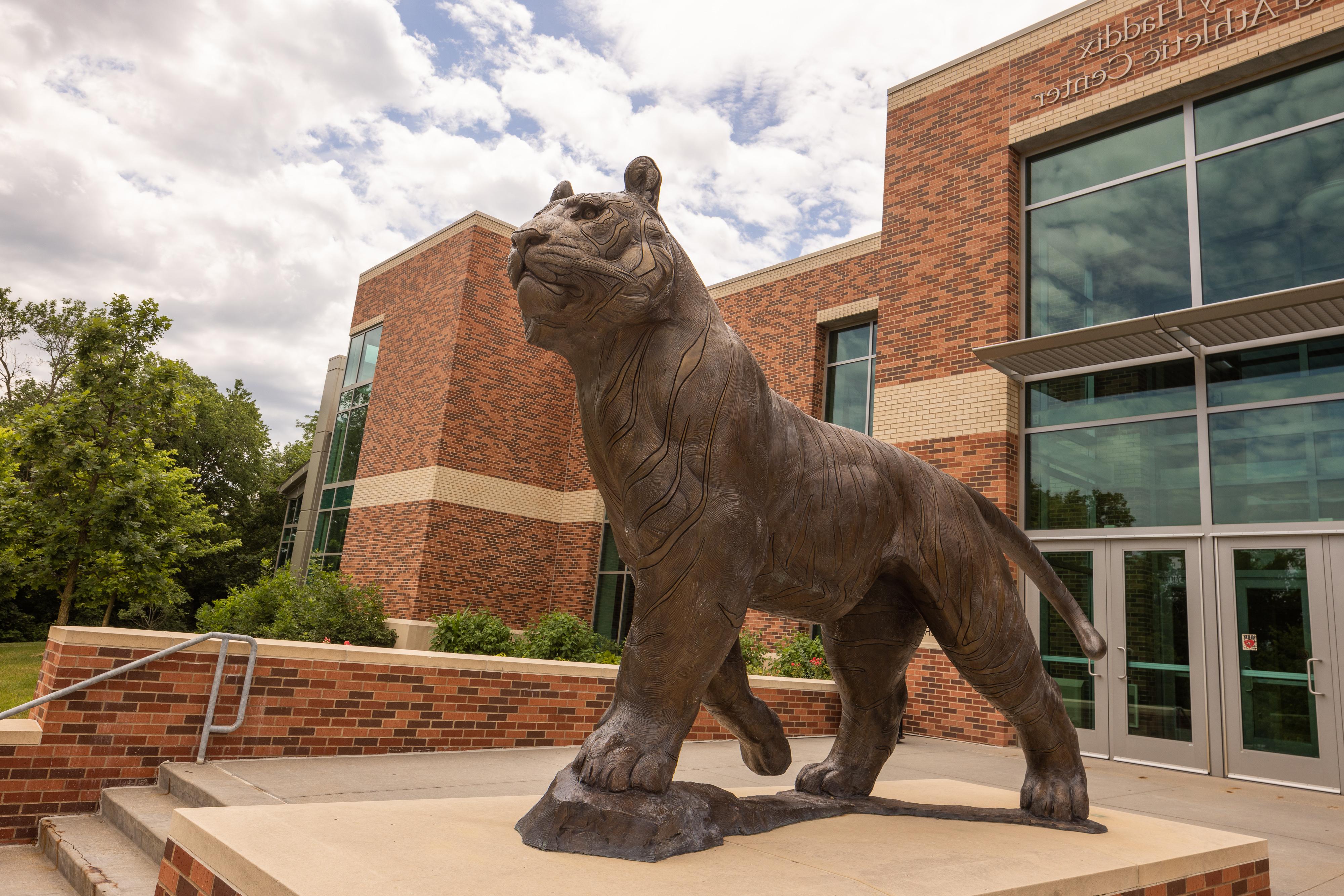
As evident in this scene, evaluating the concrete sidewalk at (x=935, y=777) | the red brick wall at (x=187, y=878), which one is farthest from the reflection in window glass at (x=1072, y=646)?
the red brick wall at (x=187, y=878)

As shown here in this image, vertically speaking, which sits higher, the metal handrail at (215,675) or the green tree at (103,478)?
the green tree at (103,478)

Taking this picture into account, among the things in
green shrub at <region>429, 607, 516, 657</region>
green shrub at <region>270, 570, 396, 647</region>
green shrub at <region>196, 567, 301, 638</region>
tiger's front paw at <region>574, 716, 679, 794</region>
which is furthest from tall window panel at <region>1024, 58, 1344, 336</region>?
green shrub at <region>196, 567, 301, 638</region>

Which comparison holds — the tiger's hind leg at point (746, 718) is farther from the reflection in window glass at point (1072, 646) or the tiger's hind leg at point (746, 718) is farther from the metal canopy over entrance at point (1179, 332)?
the reflection in window glass at point (1072, 646)

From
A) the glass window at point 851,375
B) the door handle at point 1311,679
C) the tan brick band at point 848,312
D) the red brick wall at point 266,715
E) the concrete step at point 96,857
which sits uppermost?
the tan brick band at point 848,312

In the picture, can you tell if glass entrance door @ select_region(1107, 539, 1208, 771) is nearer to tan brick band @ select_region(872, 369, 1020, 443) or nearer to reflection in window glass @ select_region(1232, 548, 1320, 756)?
reflection in window glass @ select_region(1232, 548, 1320, 756)

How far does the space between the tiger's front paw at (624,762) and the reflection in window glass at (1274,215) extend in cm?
951

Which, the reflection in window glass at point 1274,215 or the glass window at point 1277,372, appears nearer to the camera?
the glass window at point 1277,372

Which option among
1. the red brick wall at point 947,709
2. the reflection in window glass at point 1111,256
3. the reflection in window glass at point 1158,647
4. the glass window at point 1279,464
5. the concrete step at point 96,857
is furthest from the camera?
the reflection in window glass at point 1111,256

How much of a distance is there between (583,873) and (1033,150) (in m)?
12.1

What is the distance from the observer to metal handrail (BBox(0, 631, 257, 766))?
190 inches

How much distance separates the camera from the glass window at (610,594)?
19297 millimetres

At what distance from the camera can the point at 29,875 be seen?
3982 mm

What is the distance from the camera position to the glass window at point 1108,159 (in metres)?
10.5

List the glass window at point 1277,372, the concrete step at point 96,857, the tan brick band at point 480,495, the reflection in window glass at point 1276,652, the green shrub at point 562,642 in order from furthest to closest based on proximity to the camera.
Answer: the tan brick band at point 480,495, the green shrub at point 562,642, the glass window at point 1277,372, the reflection in window glass at point 1276,652, the concrete step at point 96,857
